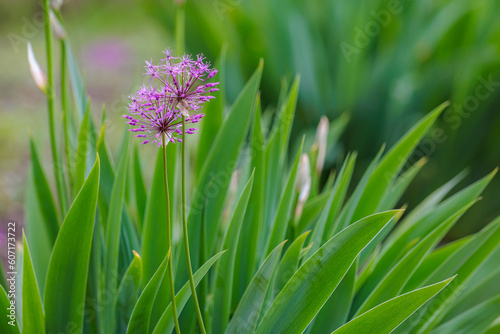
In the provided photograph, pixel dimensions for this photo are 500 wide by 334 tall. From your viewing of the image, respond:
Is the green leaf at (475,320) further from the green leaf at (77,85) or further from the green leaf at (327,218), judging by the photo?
the green leaf at (77,85)

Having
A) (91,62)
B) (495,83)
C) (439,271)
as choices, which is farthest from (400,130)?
(91,62)

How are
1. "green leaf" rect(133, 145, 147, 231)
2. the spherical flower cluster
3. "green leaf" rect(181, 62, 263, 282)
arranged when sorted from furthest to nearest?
"green leaf" rect(133, 145, 147, 231) < "green leaf" rect(181, 62, 263, 282) < the spherical flower cluster

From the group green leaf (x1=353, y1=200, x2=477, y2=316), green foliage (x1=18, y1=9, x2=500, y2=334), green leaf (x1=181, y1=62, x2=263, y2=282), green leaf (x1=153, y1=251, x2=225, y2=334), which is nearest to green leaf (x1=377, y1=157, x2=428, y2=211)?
green foliage (x1=18, y1=9, x2=500, y2=334)

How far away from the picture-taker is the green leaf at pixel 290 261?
2.45 feet

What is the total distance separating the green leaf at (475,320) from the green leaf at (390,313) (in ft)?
0.83

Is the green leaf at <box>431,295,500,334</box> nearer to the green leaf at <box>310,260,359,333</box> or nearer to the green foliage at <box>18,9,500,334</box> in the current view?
the green foliage at <box>18,9,500,334</box>

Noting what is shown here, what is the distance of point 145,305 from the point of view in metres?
0.71

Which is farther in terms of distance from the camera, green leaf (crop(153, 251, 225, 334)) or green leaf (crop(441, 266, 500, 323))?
green leaf (crop(441, 266, 500, 323))

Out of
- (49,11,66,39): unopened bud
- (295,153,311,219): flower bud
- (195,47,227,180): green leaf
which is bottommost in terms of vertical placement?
(295,153,311,219): flower bud

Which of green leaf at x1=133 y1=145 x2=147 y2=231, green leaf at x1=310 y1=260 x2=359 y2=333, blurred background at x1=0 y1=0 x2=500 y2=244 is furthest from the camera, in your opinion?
blurred background at x1=0 y1=0 x2=500 y2=244

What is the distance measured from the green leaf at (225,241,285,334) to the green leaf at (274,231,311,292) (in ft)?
0.11

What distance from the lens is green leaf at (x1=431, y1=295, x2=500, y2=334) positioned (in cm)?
86

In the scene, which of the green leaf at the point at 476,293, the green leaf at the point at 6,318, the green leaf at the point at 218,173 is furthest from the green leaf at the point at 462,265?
the green leaf at the point at 6,318

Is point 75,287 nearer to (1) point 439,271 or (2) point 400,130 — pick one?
(1) point 439,271
